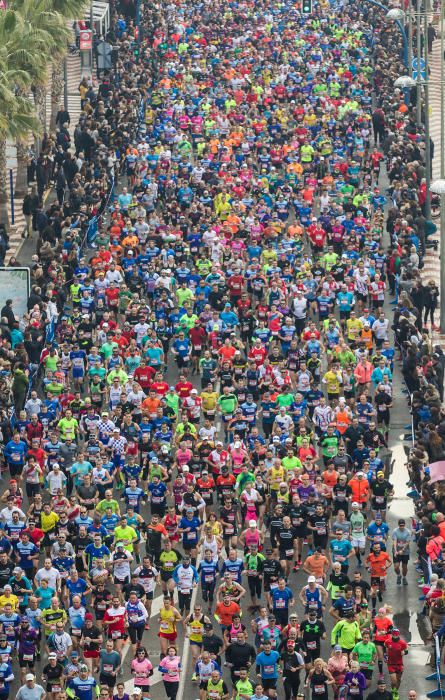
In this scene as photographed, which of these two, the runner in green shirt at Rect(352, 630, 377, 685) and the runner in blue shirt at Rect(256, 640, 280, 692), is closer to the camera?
the runner in blue shirt at Rect(256, 640, 280, 692)

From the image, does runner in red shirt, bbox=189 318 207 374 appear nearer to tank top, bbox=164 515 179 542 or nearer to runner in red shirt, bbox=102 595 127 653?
tank top, bbox=164 515 179 542

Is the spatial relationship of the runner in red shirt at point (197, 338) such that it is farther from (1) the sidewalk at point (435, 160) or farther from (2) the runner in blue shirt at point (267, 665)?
(2) the runner in blue shirt at point (267, 665)

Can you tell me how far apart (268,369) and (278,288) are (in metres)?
4.21

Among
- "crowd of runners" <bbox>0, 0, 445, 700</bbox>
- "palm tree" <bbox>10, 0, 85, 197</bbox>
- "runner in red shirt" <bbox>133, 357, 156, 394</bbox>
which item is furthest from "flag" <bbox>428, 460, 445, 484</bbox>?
"palm tree" <bbox>10, 0, 85, 197</bbox>

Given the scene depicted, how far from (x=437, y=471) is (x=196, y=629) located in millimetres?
5765

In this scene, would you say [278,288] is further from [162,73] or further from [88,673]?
[162,73]

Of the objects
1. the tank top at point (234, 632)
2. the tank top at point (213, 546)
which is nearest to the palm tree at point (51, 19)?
the tank top at point (213, 546)

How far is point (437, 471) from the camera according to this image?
32.2 m

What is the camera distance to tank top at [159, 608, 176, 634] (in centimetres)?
2844

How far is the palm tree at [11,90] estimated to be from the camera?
156 feet

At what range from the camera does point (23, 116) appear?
48.3m

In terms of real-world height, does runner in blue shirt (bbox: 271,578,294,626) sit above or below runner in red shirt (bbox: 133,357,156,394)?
below

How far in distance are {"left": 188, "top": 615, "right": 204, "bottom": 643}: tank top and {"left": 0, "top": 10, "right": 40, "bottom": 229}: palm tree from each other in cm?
2051

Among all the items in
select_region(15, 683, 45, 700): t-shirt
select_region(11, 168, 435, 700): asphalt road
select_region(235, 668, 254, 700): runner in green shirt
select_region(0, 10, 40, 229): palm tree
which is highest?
select_region(0, 10, 40, 229): palm tree
